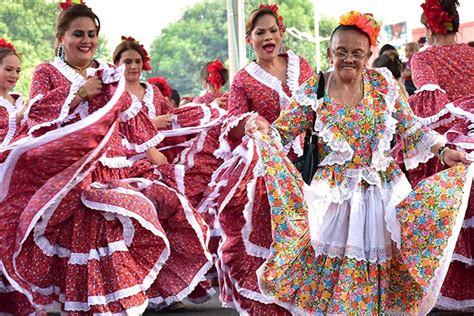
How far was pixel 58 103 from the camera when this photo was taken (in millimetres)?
5309

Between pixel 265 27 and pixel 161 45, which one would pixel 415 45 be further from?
pixel 161 45

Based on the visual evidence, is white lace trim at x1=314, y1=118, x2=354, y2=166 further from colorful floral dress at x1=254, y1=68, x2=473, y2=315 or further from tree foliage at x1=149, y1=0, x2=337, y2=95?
tree foliage at x1=149, y1=0, x2=337, y2=95

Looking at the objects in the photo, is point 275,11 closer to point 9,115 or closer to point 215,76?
point 9,115

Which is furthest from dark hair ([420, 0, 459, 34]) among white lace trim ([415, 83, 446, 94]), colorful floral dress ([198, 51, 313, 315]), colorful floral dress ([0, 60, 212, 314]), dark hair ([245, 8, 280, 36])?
colorful floral dress ([0, 60, 212, 314])

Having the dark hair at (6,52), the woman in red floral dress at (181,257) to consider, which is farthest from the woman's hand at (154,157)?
the dark hair at (6,52)

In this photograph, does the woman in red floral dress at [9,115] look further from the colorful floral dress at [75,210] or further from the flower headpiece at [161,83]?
the flower headpiece at [161,83]

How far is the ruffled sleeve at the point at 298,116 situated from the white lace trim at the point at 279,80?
1277 mm

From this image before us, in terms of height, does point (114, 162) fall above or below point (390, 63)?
below

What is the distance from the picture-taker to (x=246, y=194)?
18.2 ft

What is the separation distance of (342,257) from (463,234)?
70.6 inches

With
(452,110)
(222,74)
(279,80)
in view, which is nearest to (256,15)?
(279,80)

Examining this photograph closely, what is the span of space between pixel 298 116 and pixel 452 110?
1688 millimetres

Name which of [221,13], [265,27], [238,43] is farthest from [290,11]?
[265,27]

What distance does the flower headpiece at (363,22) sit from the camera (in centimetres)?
476
